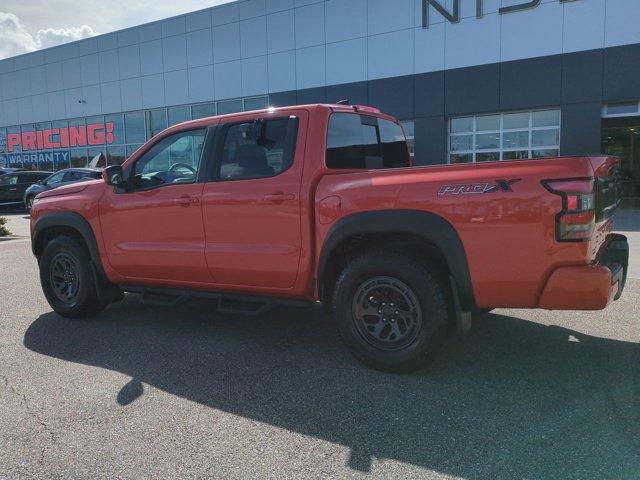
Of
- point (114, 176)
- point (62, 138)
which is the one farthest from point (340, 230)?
point (62, 138)

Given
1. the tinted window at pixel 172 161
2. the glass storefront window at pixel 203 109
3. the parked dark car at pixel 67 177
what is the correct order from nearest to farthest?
the tinted window at pixel 172 161, the parked dark car at pixel 67 177, the glass storefront window at pixel 203 109

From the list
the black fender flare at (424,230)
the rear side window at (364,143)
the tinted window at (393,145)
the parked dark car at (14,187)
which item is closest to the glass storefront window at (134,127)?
the parked dark car at (14,187)

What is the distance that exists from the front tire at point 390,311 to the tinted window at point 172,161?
1735 mm

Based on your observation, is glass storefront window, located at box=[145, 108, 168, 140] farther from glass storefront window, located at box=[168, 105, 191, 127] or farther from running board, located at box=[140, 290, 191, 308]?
running board, located at box=[140, 290, 191, 308]

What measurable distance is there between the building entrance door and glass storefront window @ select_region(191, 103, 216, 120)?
15692mm

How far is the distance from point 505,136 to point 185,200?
15.8 metres

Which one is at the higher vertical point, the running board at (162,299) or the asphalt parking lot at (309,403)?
the running board at (162,299)

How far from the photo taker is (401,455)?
2.77 metres

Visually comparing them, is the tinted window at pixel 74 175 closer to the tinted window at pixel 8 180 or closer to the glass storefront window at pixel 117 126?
the tinted window at pixel 8 180

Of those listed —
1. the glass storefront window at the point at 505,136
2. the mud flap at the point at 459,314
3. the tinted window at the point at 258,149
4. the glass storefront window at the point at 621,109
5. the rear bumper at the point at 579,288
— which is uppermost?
the glass storefront window at the point at 621,109

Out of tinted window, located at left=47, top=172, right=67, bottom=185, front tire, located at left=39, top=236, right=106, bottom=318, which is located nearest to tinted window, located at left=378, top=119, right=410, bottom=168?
front tire, located at left=39, top=236, right=106, bottom=318

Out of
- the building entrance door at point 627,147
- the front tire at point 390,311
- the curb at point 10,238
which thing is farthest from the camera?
the building entrance door at point 627,147

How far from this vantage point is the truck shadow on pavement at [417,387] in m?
2.77

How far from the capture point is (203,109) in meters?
24.3
